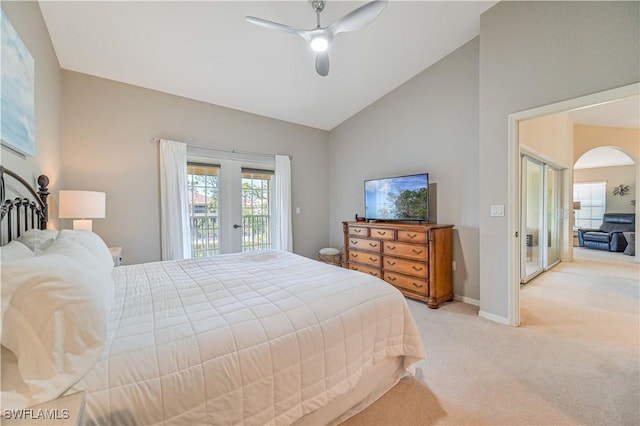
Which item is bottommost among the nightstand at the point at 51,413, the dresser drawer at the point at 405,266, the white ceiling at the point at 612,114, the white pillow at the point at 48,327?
the dresser drawer at the point at 405,266

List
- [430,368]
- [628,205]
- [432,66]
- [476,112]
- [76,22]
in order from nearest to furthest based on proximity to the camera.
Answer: [430,368], [76,22], [476,112], [432,66], [628,205]

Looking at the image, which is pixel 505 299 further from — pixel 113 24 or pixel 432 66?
pixel 113 24

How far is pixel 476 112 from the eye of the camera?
325 centimetres

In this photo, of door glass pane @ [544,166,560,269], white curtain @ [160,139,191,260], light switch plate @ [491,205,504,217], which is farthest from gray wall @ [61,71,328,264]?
door glass pane @ [544,166,560,269]

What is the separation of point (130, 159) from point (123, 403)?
3435mm

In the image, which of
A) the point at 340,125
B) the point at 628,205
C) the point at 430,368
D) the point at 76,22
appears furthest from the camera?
the point at 628,205

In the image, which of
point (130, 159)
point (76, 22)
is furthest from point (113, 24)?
point (130, 159)

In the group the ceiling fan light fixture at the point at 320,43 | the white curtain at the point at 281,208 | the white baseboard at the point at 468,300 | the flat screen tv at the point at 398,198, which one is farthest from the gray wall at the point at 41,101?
the white baseboard at the point at 468,300

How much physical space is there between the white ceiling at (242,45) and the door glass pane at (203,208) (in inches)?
43.6

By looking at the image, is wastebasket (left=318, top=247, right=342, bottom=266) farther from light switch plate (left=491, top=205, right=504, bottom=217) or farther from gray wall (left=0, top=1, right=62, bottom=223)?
gray wall (left=0, top=1, right=62, bottom=223)

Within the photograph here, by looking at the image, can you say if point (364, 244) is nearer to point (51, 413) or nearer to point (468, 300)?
point (468, 300)

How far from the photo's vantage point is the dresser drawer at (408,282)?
3287 mm

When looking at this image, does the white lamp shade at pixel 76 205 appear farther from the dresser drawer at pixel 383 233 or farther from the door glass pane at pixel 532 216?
the door glass pane at pixel 532 216

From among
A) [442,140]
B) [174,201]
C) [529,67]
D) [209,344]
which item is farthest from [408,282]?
[174,201]
